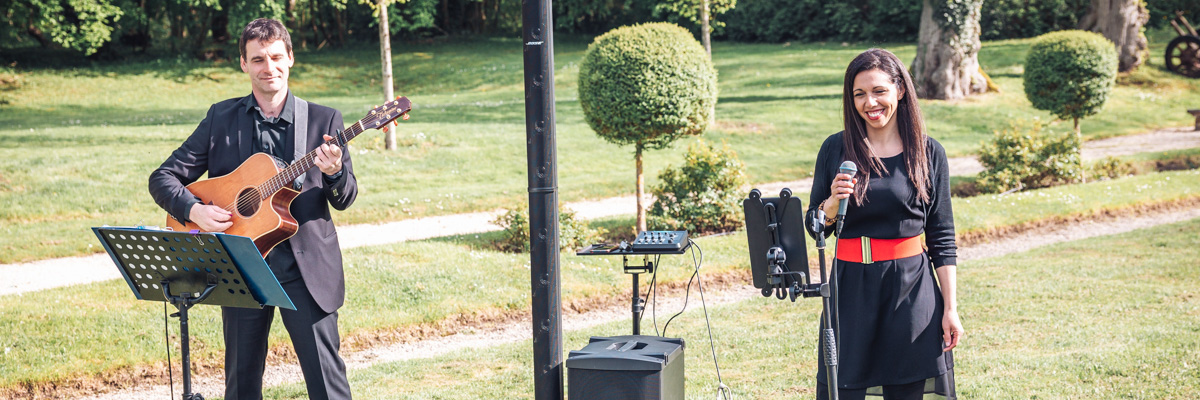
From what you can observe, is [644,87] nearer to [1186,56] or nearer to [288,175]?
Result: [288,175]

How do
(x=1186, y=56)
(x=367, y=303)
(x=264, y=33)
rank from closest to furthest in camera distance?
1. (x=264, y=33)
2. (x=367, y=303)
3. (x=1186, y=56)

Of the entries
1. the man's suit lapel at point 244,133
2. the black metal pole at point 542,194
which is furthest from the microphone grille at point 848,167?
the man's suit lapel at point 244,133

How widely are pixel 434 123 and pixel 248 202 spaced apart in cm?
1508

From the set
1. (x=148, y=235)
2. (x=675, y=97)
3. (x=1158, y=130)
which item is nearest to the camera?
(x=148, y=235)

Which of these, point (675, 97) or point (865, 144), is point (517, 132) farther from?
point (865, 144)

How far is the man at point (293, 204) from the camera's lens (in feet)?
12.6

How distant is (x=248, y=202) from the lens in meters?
3.89

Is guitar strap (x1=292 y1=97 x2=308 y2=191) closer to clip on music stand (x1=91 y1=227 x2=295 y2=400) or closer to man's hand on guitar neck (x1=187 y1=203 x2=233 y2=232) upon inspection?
man's hand on guitar neck (x1=187 y1=203 x2=233 y2=232)

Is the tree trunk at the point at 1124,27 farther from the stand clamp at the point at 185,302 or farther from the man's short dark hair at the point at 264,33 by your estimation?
the stand clamp at the point at 185,302

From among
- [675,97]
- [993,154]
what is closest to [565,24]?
[993,154]

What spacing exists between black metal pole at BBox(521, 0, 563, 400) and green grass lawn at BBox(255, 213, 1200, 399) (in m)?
1.96

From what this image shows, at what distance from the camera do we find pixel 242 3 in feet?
94.3

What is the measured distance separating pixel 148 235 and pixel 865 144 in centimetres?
271

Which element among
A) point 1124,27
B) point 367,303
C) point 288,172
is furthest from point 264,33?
point 1124,27
